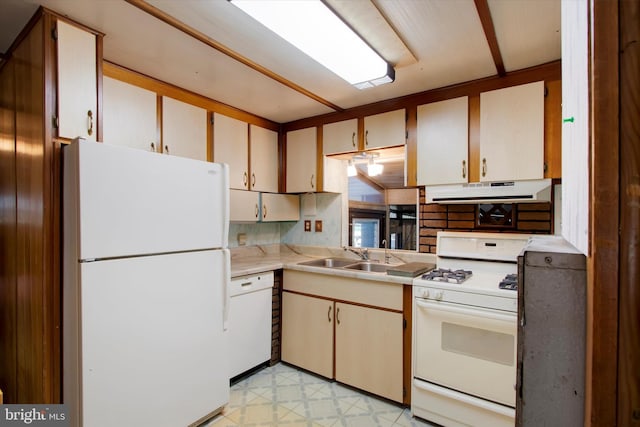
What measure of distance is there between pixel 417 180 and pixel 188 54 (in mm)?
1730

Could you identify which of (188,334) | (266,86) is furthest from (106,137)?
(188,334)

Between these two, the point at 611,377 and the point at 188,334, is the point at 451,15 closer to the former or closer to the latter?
the point at 611,377

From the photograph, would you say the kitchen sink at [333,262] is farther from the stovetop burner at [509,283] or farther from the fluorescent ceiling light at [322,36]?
the fluorescent ceiling light at [322,36]

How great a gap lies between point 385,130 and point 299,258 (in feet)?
4.68

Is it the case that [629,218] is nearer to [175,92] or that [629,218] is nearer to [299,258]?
[175,92]

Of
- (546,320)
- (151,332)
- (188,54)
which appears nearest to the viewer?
(546,320)

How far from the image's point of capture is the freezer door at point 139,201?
1430 mm

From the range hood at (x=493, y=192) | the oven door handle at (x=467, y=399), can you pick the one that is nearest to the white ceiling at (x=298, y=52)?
the range hood at (x=493, y=192)

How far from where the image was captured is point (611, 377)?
395 mm

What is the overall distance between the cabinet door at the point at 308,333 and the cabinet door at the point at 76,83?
182 cm

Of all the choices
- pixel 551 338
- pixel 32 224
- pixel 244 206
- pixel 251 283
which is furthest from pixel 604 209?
pixel 244 206

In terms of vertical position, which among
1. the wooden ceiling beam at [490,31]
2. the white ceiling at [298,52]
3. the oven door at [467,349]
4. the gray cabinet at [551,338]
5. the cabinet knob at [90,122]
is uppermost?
the white ceiling at [298,52]

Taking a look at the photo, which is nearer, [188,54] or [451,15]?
[451,15]

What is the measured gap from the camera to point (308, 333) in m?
2.57
